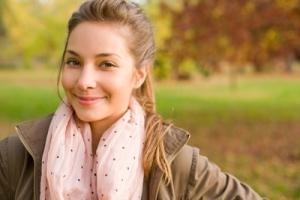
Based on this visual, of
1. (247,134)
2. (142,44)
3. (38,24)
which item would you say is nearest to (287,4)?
(247,134)

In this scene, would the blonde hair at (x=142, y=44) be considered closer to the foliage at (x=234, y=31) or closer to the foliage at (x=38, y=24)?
the foliage at (x=234, y=31)

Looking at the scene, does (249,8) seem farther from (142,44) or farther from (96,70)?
(96,70)

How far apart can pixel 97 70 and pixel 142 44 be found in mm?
264

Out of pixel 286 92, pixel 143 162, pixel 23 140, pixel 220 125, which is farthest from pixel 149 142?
pixel 286 92

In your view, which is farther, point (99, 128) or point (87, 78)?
point (99, 128)

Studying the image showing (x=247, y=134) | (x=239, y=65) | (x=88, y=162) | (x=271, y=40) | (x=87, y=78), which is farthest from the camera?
(x=239, y=65)

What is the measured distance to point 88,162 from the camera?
2.24m

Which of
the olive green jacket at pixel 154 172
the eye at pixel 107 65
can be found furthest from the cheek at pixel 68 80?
the olive green jacket at pixel 154 172

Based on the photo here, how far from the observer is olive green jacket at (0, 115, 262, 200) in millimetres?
2189

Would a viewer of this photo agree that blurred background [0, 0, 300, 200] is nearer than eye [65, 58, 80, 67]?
No

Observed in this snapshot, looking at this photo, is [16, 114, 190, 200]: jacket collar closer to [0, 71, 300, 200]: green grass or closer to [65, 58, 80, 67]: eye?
[65, 58, 80, 67]: eye

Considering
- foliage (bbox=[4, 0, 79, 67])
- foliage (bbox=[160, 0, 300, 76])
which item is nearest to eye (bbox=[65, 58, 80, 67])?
foliage (bbox=[160, 0, 300, 76])

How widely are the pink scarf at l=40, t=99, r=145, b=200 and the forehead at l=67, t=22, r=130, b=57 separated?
25 cm

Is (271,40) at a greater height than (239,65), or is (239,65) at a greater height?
(271,40)
